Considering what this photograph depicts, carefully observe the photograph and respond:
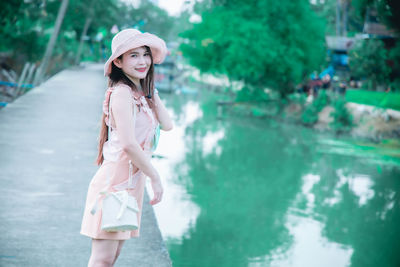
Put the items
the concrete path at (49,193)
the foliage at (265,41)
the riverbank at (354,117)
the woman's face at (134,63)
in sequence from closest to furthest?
the woman's face at (134,63) → the concrete path at (49,193) → the riverbank at (354,117) → the foliage at (265,41)

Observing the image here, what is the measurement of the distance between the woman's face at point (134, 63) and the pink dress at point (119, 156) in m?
0.10

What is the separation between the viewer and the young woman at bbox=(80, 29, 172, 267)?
89.0 inches

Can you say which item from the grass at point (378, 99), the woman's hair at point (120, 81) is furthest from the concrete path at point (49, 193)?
the grass at point (378, 99)

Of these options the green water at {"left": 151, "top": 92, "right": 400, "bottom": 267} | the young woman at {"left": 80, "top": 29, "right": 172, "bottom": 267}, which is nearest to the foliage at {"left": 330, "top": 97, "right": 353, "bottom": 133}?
the green water at {"left": 151, "top": 92, "right": 400, "bottom": 267}

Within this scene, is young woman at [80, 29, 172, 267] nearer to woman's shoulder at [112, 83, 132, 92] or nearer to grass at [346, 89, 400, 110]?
woman's shoulder at [112, 83, 132, 92]

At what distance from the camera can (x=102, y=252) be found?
7.63 ft

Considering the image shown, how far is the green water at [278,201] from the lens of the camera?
25.4 ft

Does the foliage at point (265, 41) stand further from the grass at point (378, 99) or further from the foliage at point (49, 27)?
the foliage at point (49, 27)

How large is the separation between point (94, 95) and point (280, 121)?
13.1m

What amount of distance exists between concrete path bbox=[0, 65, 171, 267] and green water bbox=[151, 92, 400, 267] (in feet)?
6.69

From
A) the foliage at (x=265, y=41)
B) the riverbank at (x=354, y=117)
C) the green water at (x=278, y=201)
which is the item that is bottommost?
the green water at (x=278, y=201)

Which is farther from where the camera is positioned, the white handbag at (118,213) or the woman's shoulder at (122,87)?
the woman's shoulder at (122,87)

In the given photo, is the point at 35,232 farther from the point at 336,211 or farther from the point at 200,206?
the point at 336,211

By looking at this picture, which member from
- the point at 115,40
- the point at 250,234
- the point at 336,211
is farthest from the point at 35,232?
the point at 336,211
